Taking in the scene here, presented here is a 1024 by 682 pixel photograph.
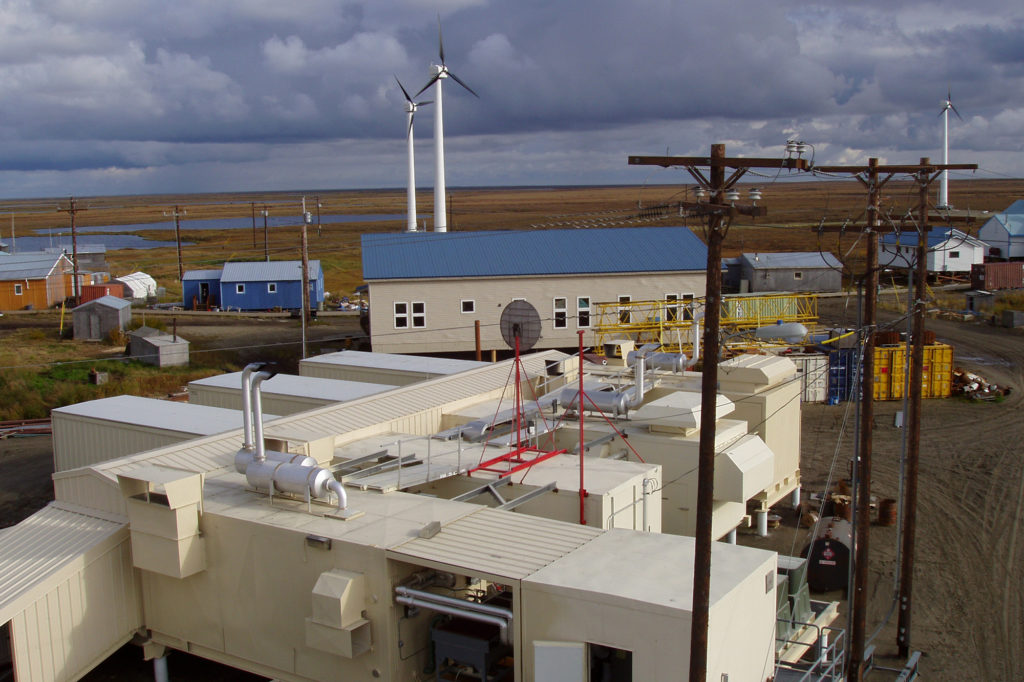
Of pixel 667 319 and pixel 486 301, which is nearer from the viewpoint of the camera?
pixel 667 319

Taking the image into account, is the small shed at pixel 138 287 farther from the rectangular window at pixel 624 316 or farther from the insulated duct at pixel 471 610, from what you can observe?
the insulated duct at pixel 471 610

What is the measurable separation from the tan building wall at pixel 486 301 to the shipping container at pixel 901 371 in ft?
35.7

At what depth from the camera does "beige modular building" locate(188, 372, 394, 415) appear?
2870cm

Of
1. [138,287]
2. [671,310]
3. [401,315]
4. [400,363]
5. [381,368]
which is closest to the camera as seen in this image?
[381,368]

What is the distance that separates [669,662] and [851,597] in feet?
19.8

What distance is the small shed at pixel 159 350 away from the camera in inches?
1895

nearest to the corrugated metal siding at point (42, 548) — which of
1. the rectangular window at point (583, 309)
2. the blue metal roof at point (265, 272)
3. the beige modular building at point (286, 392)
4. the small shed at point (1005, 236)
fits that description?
the beige modular building at point (286, 392)

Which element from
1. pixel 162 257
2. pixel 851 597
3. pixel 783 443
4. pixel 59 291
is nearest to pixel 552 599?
pixel 851 597

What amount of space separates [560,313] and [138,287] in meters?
45.0

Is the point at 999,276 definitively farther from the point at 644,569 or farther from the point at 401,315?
the point at 644,569

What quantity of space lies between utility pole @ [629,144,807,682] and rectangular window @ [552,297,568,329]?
3676 centimetres

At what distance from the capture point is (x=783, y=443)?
27234 mm

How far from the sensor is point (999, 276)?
7531 centimetres

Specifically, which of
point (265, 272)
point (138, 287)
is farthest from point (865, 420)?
point (138, 287)
